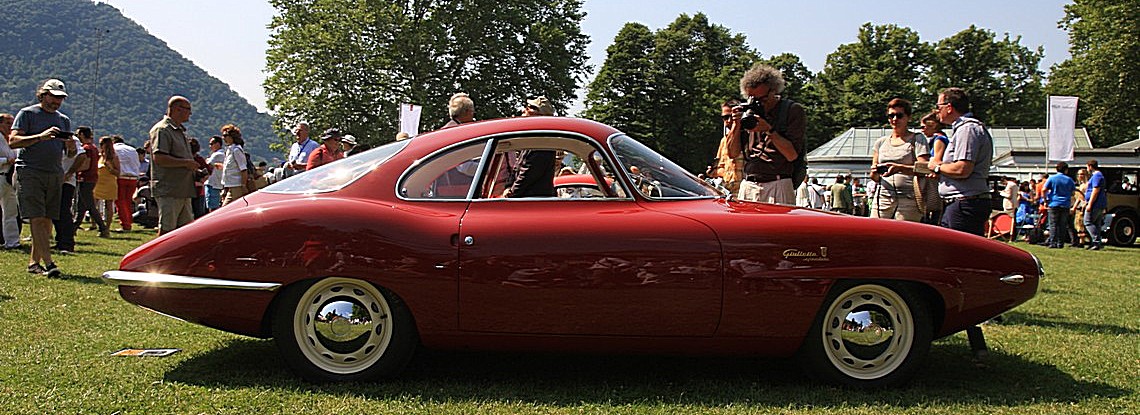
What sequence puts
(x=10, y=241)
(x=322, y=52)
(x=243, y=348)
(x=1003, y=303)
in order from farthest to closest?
(x=322, y=52), (x=10, y=241), (x=243, y=348), (x=1003, y=303)

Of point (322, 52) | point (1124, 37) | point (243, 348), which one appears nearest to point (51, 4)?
point (322, 52)

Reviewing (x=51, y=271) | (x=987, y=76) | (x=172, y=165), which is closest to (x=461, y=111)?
(x=172, y=165)

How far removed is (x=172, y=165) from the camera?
25.6ft

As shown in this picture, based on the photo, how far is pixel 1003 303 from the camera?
14.4 ft

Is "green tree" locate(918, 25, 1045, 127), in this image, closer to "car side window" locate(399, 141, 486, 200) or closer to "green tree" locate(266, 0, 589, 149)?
"green tree" locate(266, 0, 589, 149)

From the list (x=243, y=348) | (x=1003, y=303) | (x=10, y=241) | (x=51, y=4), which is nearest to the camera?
(x=1003, y=303)

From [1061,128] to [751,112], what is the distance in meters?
16.8

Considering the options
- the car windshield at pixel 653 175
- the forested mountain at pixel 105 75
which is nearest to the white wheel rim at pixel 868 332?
the car windshield at pixel 653 175

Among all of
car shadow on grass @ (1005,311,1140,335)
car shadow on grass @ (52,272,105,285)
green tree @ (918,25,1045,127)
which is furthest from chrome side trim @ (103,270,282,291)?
green tree @ (918,25,1045,127)

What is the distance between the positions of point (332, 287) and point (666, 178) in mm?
1774

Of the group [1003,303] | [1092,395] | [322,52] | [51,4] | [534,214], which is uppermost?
[51,4]

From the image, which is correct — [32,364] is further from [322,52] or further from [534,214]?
[322,52]

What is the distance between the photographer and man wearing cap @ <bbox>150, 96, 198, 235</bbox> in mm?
7777

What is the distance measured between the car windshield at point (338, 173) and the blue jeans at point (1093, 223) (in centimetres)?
1796
